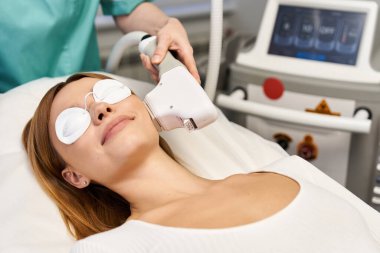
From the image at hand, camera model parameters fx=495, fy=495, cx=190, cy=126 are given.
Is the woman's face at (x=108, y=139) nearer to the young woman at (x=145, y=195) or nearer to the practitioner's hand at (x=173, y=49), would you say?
the young woman at (x=145, y=195)

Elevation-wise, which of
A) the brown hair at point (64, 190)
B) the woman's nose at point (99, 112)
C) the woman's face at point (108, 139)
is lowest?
the brown hair at point (64, 190)

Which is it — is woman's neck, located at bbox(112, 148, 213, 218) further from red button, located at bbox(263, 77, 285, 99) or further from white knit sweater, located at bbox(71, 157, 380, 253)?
red button, located at bbox(263, 77, 285, 99)

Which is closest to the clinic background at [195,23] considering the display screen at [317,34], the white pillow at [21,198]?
the display screen at [317,34]

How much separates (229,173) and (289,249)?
461mm

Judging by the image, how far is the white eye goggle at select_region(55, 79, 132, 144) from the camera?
104 centimetres

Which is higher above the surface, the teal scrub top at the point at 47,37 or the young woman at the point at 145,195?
the teal scrub top at the point at 47,37

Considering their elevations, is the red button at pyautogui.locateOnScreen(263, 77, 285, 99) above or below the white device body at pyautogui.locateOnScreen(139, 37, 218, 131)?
below

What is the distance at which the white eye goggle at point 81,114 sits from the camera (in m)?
1.04

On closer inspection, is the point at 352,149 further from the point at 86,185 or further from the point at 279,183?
the point at 86,185

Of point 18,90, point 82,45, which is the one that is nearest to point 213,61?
point 82,45

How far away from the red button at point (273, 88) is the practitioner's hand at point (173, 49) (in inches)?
17.1

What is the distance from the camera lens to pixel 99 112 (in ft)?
3.43

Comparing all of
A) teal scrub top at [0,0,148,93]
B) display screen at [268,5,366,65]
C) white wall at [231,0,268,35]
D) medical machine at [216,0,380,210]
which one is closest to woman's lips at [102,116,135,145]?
teal scrub top at [0,0,148,93]

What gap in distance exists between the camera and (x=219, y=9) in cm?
132
